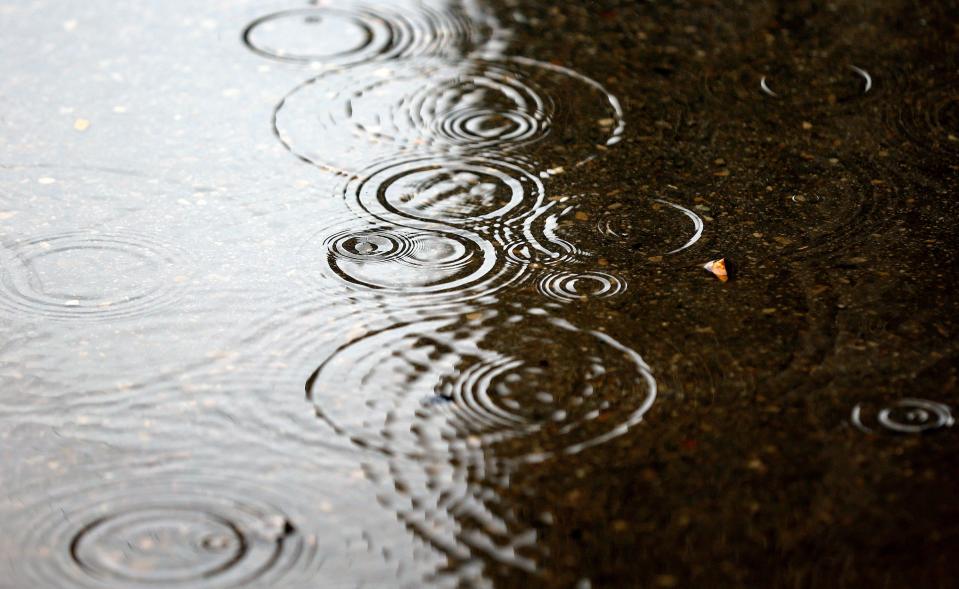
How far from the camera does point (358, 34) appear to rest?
3.41m

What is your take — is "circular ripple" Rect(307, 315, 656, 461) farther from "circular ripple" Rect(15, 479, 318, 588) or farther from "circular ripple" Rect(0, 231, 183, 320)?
"circular ripple" Rect(0, 231, 183, 320)

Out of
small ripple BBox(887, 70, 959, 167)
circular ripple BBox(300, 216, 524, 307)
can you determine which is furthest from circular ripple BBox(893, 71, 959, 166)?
circular ripple BBox(300, 216, 524, 307)

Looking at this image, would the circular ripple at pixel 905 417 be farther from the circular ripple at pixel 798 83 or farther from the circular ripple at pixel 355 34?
the circular ripple at pixel 355 34

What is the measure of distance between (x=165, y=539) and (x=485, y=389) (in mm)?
653

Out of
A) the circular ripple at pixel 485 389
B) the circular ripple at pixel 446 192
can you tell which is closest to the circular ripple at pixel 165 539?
the circular ripple at pixel 485 389

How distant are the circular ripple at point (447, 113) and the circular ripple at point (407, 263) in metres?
0.33

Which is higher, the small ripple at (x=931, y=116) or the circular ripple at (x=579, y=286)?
the small ripple at (x=931, y=116)

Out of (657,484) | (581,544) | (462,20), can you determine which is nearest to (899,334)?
(657,484)

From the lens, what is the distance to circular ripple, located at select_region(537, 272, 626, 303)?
2389mm

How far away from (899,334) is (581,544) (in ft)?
2.90

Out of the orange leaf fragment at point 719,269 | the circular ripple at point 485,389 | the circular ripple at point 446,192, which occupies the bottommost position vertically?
the circular ripple at point 485,389

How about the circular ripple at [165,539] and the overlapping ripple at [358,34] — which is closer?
the circular ripple at [165,539]

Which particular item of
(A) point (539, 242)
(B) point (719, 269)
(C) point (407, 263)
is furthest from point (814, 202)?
(C) point (407, 263)

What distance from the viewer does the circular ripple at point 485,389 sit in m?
2.04
